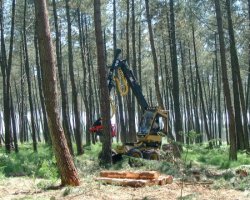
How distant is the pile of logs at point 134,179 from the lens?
9578mm

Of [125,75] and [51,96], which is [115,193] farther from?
[125,75]

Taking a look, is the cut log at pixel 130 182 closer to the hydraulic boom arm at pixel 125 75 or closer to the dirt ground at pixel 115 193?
the dirt ground at pixel 115 193

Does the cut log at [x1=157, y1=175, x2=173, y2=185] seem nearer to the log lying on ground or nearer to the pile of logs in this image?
the pile of logs

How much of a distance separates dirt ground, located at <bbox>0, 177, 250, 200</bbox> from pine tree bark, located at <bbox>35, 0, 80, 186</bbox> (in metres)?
0.52

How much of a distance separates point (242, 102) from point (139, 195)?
13.1 m

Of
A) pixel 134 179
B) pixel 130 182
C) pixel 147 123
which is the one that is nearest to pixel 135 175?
pixel 134 179

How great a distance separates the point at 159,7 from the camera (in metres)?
22.8

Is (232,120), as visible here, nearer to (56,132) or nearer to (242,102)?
(242,102)

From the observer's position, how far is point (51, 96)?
371 inches

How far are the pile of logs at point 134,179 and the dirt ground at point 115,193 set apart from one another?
→ 21cm

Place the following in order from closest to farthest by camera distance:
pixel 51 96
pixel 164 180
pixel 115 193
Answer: pixel 115 193
pixel 51 96
pixel 164 180

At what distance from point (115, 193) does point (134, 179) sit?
146cm

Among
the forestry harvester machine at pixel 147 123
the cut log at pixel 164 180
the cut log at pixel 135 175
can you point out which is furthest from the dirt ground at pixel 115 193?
the forestry harvester machine at pixel 147 123

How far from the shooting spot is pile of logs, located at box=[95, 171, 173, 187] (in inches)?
377
